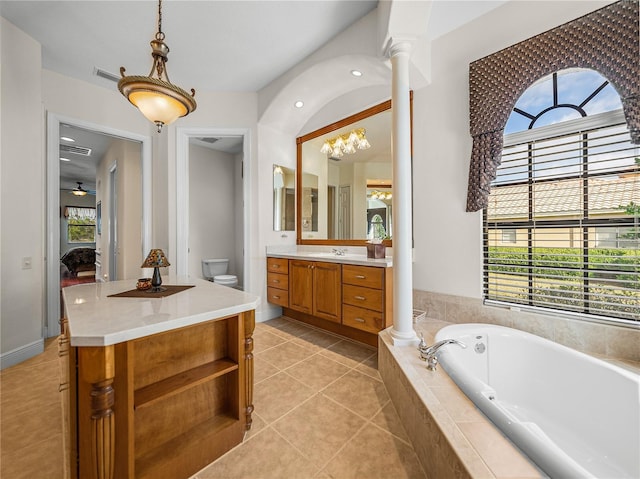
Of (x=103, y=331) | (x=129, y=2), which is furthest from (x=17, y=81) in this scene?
(x=103, y=331)

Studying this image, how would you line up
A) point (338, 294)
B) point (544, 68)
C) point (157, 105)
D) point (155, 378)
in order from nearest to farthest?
point (155, 378), point (157, 105), point (544, 68), point (338, 294)

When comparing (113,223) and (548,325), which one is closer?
(548,325)

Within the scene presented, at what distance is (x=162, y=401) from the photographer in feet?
4.18

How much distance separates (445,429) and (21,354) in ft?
11.4

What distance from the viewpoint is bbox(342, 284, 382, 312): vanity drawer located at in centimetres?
243

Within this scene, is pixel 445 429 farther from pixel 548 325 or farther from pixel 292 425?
pixel 548 325

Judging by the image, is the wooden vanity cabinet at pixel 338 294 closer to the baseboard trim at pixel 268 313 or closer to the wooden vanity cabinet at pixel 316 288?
the wooden vanity cabinet at pixel 316 288

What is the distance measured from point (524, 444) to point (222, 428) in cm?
133

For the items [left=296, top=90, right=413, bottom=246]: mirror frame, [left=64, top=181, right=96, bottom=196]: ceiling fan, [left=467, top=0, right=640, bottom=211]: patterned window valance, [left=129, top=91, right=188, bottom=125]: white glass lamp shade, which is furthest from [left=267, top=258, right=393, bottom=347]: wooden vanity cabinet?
[left=64, top=181, right=96, bottom=196]: ceiling fan

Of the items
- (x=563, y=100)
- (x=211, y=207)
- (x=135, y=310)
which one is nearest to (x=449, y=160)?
(x=563, y=100)

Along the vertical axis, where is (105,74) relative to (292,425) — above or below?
above

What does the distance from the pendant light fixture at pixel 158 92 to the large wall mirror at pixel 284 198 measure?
6.07ft

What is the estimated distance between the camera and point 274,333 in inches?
122

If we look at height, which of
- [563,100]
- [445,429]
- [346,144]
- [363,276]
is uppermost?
[346,144]
